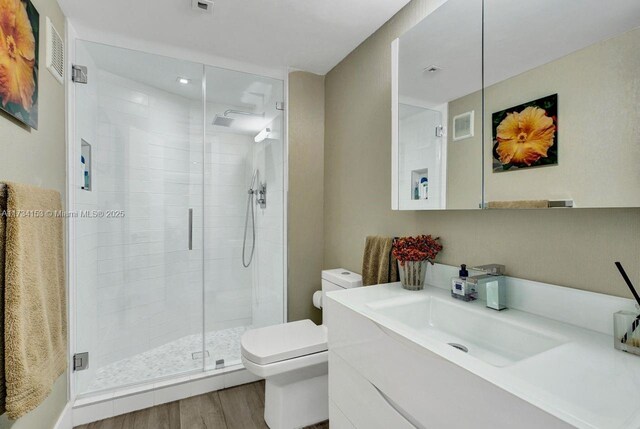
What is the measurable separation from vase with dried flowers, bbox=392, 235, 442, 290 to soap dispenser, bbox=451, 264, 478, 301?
0.17m

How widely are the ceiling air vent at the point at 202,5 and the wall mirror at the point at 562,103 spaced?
1.36m

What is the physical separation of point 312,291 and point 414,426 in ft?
5.57

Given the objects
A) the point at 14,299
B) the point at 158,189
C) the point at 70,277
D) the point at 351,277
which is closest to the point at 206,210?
the point at 158,189

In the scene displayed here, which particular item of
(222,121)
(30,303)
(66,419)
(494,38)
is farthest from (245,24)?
(66,419)

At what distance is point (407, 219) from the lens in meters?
1.74

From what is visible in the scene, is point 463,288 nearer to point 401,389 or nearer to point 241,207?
point 401,389

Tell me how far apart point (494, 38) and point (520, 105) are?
1.02 ft

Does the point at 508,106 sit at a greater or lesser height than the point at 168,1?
lesser

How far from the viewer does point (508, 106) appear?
3.87 feet

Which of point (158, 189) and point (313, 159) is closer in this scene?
point (158, 189)

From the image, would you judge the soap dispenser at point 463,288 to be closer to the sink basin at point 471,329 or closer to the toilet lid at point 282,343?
the sink basin at point 471,329

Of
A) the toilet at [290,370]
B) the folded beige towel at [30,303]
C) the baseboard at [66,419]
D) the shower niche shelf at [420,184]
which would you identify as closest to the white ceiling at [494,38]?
the shower niche shelf at [420,184]

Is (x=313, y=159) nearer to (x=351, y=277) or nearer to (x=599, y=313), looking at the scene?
(x=351, y=277)

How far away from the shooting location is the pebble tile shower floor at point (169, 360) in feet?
6.84
